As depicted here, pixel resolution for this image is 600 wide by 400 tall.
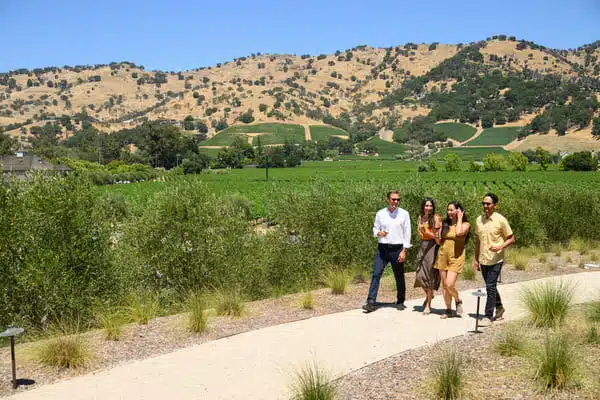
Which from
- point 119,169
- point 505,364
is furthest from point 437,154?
point 505,364

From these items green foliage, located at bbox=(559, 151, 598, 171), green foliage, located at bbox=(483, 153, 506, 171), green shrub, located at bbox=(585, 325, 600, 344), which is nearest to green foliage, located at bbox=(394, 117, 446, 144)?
green foliage, located at bbox=(483, 153, 506, 171)

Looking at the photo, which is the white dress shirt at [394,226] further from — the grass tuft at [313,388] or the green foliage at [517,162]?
the green foliage at [517,162]

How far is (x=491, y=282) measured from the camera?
8875 millimetres

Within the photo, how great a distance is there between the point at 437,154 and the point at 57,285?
149m

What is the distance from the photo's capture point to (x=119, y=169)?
92.1 metres

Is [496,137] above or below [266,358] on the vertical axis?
above

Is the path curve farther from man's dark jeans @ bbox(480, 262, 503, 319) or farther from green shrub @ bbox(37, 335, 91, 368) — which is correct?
green shrub @ bbox(37, 335, 91, 368)

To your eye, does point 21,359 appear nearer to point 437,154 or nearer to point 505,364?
point 505,364

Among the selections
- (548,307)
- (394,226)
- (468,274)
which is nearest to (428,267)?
(394,226)

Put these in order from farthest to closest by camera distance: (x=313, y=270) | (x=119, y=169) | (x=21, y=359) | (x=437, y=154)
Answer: (x=437, y=154) < (x=119, y=169) < (x=313, y=270) < (x=21, y=359)

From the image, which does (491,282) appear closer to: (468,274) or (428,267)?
(428,267)

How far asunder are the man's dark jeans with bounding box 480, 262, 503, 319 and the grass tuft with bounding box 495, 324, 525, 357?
1.12m

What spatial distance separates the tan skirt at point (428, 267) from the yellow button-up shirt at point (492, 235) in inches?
32.3

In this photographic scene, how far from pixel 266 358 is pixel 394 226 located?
3.39 metres
